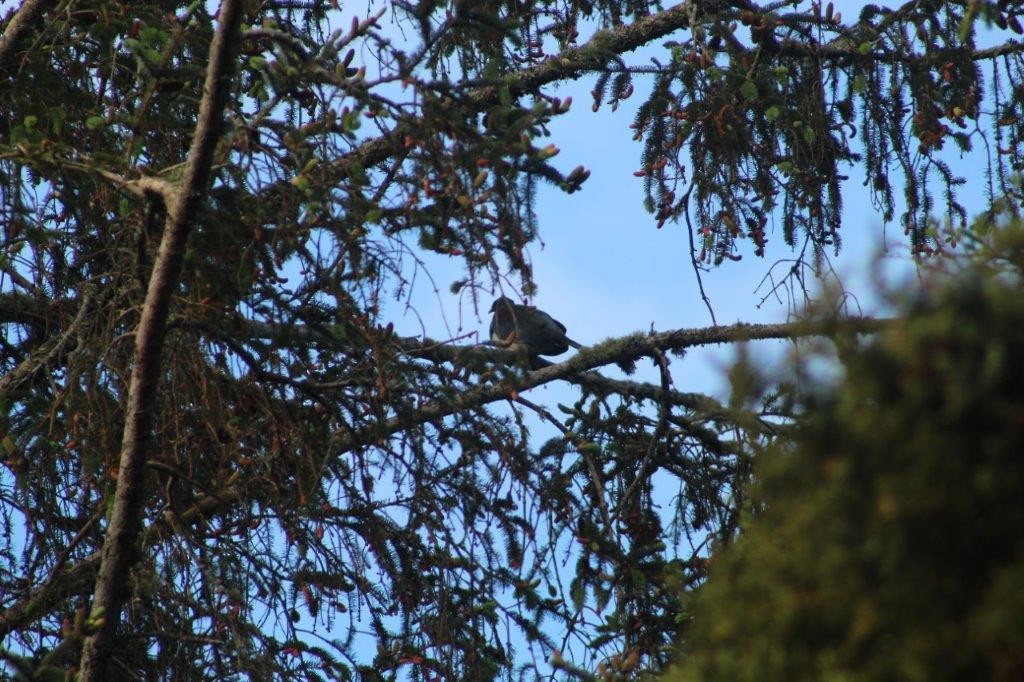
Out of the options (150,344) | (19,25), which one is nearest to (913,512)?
(150,344)

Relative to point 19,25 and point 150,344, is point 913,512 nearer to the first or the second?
point 150,344

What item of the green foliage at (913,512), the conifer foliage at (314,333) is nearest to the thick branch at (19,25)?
the conifer foliage at (314,333)

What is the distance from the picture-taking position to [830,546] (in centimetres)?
148

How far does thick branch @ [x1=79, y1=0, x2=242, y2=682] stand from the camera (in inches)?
122

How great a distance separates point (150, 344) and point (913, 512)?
242 cm

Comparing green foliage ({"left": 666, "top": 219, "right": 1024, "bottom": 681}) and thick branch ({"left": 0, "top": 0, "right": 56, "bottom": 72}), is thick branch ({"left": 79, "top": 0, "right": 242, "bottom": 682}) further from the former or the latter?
green foliage ({"left": 666, "top": 219, "right": 1024, "bottom": 681})

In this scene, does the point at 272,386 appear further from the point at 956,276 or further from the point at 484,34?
the point at 956,276

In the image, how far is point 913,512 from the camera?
Result: 4.60 ft

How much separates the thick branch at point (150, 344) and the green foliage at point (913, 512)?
2.14 meters

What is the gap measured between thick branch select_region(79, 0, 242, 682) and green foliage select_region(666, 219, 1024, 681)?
2.14 meters

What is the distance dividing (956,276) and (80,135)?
3920 mm

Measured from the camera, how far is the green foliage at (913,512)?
141 cm

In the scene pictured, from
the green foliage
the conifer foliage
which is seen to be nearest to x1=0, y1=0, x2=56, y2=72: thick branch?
the conifer foliage

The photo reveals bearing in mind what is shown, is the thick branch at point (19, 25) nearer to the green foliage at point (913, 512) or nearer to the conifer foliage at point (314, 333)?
the conifer foliage at point (314, 333)
